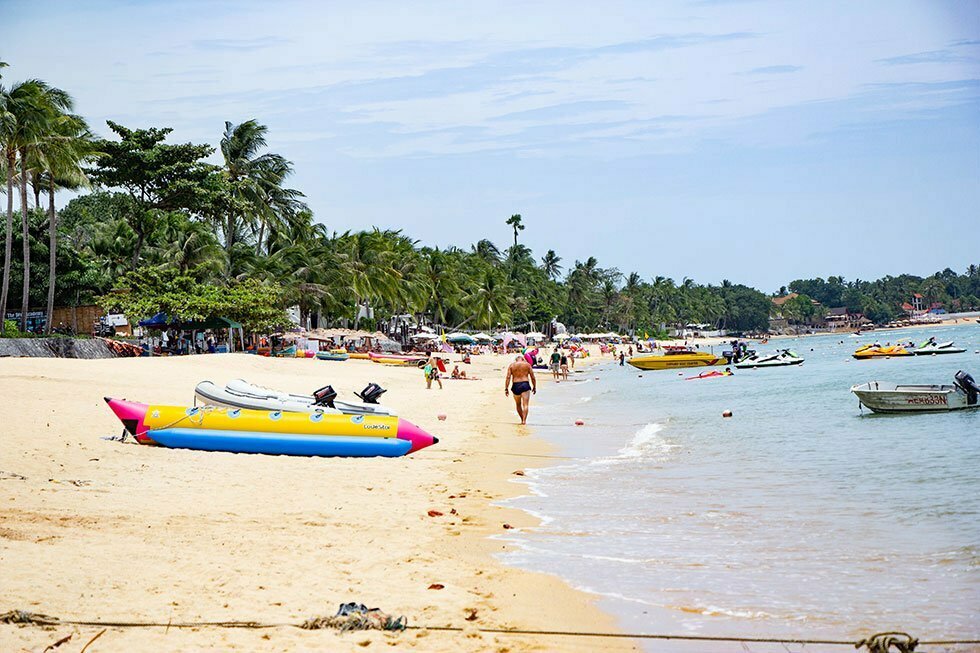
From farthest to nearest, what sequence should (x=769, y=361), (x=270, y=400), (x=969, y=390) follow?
(x=769, y=361), (x=969, y=390), (x=270, y=400)

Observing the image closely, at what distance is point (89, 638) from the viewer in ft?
15.4

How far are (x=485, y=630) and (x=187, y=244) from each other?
4285 centimetres

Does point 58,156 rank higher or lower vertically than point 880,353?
higher

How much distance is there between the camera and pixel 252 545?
7059 millimetres

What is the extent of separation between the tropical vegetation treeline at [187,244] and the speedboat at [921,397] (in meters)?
25.7

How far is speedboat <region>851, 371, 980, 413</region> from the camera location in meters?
20.8

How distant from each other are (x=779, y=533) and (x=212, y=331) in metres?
36.5

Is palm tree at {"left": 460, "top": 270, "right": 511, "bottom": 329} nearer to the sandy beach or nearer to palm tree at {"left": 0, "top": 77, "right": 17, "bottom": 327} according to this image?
palm tree at {"left": 0, "top": 77, "right": 17, "bottom": 327}

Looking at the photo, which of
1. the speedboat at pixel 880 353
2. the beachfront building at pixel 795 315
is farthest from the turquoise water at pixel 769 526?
the beachfront building at pixel 795 315

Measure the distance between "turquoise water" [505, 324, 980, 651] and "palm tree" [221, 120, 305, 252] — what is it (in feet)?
Result: 117

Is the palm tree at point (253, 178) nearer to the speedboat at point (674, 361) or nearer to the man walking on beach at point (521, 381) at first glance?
the speedboat at point (674, 361)

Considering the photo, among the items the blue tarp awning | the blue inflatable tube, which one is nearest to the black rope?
the blue inflatable tube

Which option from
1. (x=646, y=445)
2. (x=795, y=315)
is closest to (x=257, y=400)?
(x=646, y=445)

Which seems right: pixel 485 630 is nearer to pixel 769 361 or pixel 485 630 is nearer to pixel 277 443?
pixel 277 443
